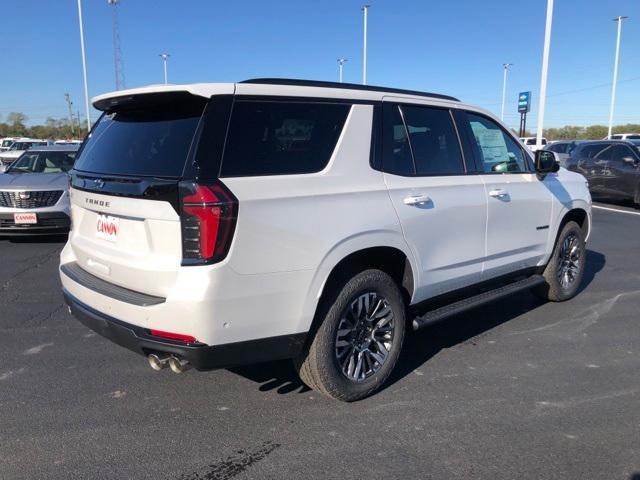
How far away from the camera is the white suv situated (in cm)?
279

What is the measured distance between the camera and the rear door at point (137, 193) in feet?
9.32

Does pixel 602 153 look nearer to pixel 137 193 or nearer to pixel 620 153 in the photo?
pixel 620 153

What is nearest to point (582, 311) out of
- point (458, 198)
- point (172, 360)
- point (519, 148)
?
point (519, 148)

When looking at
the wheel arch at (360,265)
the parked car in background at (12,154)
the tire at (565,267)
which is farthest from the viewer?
the parked car in background at (12,154)

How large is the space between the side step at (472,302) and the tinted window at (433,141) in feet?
3.37

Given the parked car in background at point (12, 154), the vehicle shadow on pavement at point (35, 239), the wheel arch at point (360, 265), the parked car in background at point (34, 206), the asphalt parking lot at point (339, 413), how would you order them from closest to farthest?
1. the asphalt parking lot at point (339, 413)
2. the wheel arch at point (360, 265)
3. the parked car in background at point (34, 206)
4. the vehicle shadow on pavement at point (35, 239)
5. the parked car in background at point (12, 154)

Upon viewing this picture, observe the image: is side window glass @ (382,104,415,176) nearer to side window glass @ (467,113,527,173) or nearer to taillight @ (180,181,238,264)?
side window glass @ (467,113,527,173)

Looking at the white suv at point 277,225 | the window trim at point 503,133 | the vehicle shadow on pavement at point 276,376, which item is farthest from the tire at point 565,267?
the vehicle shadow on pavement at point 276,376

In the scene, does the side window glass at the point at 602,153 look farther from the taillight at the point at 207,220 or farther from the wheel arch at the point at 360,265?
the taillight at the point at 207,220

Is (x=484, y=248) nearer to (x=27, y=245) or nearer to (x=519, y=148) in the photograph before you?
(x=519, y=148)

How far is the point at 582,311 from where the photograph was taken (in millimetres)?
5500

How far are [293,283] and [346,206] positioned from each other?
0.59 m

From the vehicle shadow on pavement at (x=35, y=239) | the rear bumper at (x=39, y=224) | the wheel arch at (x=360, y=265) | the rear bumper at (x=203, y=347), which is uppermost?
the wheel arch at (x=360, y=265)

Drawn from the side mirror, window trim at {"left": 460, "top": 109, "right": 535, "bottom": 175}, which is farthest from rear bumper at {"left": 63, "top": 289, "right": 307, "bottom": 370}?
the side mirror
